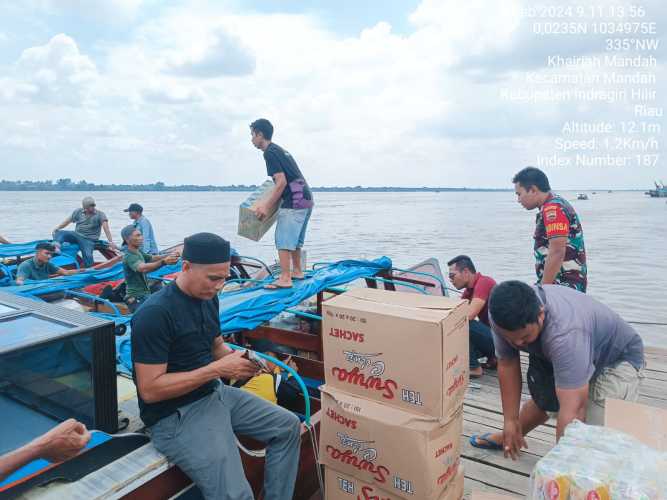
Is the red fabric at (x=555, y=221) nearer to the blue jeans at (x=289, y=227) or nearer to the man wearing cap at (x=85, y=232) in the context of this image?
the blue jeans at (x=289, y=227)

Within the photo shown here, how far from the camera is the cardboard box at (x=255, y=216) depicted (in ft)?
16.1

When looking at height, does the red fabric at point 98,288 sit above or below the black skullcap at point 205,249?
below

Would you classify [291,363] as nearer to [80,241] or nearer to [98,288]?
[98,288]

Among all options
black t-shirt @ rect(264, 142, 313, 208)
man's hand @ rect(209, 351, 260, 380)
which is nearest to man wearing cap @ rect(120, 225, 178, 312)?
black t-shirt @ rect(264, 142, 313, 208)

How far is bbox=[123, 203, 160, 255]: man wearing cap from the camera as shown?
9578 mm

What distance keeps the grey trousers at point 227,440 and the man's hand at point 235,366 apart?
250 mm

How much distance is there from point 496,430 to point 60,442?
129 inches

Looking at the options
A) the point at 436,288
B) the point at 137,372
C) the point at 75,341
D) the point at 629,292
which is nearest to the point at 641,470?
the point at 137,372

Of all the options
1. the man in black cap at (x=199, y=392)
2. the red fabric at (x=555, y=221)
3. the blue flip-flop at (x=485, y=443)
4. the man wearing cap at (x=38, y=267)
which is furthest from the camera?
the man wearing cap at (x=38, y=267)

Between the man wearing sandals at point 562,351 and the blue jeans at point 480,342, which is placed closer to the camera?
the man wearing sandals at point 562,351

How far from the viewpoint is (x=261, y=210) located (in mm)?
4844

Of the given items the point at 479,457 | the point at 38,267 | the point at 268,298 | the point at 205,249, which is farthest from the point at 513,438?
the point at 38,267

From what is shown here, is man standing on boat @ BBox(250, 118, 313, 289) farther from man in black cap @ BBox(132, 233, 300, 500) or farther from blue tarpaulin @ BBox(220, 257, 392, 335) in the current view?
man in black cap @ BBox(132, 233, 300, 500)

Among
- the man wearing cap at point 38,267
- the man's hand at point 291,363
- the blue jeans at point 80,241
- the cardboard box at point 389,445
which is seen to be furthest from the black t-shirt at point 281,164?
the blue jeans at point 80,241
